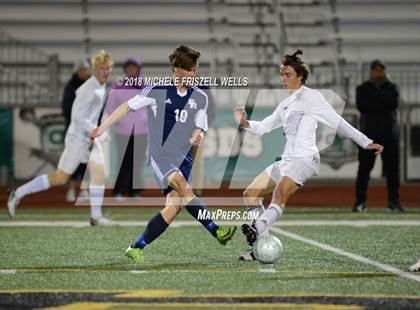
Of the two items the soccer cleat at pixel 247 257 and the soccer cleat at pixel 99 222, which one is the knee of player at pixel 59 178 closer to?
the soccer cleat at pixel 99 222

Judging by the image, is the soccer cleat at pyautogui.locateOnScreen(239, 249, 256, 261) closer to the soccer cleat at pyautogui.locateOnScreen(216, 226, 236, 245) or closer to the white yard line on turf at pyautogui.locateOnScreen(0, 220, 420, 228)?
the soccer cleat at pyautogui.locateOnScreen(216, 226, 236, 245)

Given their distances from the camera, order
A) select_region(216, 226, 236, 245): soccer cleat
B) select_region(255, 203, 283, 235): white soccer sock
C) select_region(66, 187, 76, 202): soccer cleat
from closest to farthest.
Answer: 1. select_region(255, 203, 283, 235): white soccer sock
2. select_region(216, 226, 236, 245): soccer cleat
3. select_region(66, 187, 76, 202): soccer cleat

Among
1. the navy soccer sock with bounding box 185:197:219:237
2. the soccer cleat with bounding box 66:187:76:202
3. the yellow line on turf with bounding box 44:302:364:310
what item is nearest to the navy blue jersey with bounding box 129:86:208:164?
the navy soccer sock with bounding box 185:197:219:237

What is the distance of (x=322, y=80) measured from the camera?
20062 millimetres

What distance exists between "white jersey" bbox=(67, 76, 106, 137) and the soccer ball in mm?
4150

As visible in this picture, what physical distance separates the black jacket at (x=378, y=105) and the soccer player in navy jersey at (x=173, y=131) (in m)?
5.81

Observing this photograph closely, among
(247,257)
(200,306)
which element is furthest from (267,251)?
(200,306)

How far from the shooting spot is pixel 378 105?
13.1m

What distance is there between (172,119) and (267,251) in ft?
4.13

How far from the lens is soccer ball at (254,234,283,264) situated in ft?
23.5

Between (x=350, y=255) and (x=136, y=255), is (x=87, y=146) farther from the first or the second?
(x=350, y=255)

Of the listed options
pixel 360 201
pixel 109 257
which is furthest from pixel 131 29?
pixel 109 257

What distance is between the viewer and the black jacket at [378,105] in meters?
13.0

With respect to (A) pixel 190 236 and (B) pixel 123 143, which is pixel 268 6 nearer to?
(B) pixel 123 143
